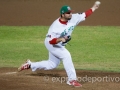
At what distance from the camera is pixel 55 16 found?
20.3 m

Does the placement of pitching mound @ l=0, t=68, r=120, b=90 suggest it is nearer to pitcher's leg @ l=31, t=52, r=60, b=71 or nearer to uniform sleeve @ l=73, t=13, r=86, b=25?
pitcher's leg @ l=31, t=52, r=60, b=71

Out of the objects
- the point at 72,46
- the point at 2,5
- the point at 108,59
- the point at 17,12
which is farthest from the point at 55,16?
the point at 108,59

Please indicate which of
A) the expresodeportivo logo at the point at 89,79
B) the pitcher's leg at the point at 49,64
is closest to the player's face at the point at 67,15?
the pitcher's leg at the point at 49,64

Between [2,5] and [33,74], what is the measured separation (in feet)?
41.8

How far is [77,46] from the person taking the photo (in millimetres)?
14852

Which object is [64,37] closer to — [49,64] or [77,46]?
[49,64]

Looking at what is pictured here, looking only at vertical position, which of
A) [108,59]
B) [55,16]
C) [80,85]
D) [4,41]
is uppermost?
[55,16]

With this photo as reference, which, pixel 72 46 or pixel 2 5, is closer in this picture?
pixel 72 46

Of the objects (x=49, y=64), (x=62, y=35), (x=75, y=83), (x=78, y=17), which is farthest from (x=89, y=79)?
(x=78, y=17)

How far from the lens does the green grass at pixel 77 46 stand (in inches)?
484

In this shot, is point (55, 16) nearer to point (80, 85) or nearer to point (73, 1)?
point (73, 1)

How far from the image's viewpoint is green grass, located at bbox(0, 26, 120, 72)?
1230 centimetres

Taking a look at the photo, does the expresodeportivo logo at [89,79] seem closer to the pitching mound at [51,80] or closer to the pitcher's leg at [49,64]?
the pitching mound at [51,80]

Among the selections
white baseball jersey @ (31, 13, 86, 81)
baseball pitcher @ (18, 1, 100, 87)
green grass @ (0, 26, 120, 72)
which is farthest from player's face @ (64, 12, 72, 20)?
green grass @ (0, 26, 120, 72)
